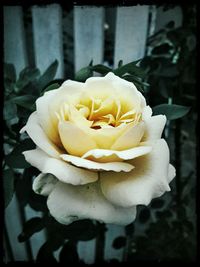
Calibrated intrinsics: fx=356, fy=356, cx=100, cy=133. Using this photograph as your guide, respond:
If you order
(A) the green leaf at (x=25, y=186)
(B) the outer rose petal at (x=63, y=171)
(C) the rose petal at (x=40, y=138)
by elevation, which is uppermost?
(C) the rose petal at (x=40, y=138)

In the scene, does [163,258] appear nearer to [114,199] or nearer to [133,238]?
[133,238]

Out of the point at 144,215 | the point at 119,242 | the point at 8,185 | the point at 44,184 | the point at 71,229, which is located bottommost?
the point at 119,242

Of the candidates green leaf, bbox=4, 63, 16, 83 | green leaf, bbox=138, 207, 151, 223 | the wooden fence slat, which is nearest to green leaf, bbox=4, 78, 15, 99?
green leaf, bbox=4, 63, 16, 83

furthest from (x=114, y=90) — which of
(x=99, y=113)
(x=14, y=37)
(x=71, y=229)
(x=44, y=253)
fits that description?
(x=14, y=37)

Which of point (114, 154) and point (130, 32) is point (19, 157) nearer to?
point (114, 154)

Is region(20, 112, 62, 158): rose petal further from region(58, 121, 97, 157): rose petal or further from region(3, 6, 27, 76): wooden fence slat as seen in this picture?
region(3, 6, 27, 76): wooden fence slat

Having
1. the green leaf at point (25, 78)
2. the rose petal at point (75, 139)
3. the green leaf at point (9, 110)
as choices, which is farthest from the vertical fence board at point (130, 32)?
the rose petal at point (75, 139)

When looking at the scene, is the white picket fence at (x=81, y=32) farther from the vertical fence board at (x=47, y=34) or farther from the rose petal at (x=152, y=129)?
the rose petal at (x=152, y=129)
